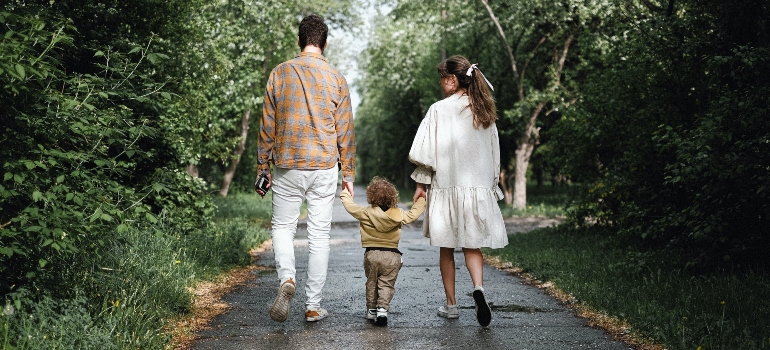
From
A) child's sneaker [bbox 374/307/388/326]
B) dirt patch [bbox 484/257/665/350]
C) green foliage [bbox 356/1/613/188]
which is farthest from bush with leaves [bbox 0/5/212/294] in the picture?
green foliage [bbox 356/1/613/188]

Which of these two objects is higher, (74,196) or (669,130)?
(669,130)

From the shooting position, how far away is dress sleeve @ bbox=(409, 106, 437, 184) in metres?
5.94

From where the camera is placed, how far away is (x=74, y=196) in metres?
4.41

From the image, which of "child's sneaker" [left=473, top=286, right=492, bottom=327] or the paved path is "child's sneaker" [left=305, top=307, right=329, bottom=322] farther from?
"child's sneaker" [left=473, top=286, right=492, bottom=327]

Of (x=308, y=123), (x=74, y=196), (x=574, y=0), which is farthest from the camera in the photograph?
(x=574, y=0)

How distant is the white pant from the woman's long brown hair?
3.84 ft

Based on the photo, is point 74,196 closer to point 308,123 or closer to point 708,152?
point 308,123

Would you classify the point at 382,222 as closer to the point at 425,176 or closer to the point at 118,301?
A: the point at 425,176

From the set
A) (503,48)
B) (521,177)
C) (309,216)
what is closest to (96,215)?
(309,216)

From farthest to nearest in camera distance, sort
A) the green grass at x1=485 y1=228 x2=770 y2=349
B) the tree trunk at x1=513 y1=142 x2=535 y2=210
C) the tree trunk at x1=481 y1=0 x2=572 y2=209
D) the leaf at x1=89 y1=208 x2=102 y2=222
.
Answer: the tree trunk at x1=513 y1=142 x2=535 y2=210 < the tree trunk at x1=481 y1=0 x2=572 y2=209 < the green grass at x1=485 y1=228 x2=770 y2=349 < the leaf at x1=89 y1=208 x2=102 y2=222

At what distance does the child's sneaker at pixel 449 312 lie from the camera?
5.96m

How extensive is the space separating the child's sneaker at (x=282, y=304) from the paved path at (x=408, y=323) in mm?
128

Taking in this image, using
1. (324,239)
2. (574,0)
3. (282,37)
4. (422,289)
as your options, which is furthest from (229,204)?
(324,239)

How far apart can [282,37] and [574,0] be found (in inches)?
316
